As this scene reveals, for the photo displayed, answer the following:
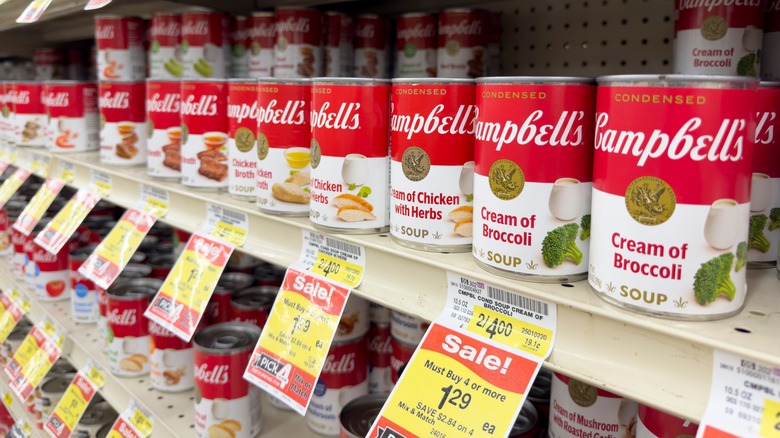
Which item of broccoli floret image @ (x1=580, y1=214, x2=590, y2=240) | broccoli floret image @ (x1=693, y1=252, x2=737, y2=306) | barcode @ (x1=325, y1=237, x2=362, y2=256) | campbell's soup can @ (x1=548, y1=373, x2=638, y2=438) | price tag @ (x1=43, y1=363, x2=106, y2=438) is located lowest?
A: price tag @ (x1=43, y1=363, x2=106, y2=438)

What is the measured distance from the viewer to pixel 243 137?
1.13 m

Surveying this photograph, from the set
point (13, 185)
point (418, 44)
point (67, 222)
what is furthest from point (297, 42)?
point (13, 185)

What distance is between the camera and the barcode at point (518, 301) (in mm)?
667

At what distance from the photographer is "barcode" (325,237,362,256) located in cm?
91

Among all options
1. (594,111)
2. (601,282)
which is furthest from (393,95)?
(601,282)

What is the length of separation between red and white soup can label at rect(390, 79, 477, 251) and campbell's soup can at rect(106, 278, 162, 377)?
41.1 inches

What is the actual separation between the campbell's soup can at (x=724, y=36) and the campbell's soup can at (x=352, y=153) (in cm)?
43

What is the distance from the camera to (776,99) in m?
0.69

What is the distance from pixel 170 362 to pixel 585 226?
4.01 ft

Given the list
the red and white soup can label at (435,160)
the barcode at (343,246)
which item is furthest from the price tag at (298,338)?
the red and white soup can label at (435,160)

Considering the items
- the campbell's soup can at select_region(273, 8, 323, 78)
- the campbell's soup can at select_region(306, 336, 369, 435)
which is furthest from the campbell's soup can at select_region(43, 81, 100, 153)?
the campbell's soup can at select_region(306, 336, 369, 435)

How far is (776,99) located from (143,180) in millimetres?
1282

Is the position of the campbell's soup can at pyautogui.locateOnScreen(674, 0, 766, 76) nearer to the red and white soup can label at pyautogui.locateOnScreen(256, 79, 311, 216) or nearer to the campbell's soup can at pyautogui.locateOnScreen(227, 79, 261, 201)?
the red and white soup can label at pyautogui.locateOnScreen(256, 79, 311, 216)

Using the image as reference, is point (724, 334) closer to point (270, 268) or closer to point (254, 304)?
point (254, 304)
